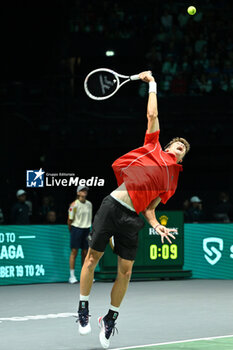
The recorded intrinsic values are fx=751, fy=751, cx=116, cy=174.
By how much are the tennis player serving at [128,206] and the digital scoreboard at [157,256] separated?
696 cm

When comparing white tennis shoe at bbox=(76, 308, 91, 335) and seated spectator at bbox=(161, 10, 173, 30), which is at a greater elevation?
seated spectator at bbox=(161, 10, 173, 30)

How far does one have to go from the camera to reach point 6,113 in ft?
65.9

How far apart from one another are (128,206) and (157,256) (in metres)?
7.50

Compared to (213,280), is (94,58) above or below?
above

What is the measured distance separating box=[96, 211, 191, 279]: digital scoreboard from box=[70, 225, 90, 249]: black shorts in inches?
20.6

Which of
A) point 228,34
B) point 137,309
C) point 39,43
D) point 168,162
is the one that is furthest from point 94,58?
point 168,162

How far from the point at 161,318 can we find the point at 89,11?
14.1 m

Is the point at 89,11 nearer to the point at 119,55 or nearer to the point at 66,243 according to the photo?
the point at 119,55

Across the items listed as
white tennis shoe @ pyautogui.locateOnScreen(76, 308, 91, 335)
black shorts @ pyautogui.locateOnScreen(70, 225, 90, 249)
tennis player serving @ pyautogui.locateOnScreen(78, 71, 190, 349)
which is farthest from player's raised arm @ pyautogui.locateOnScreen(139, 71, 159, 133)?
black shorts @ pyautogui.locateOnScreen(70, 225, 90, 249)

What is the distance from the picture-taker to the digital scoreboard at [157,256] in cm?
1434

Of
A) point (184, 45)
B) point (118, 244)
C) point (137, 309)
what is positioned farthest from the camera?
point (184, 45)

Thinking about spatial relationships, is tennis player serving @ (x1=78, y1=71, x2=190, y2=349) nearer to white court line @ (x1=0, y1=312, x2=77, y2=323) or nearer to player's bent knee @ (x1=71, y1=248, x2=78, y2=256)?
white court line @ (x1=0, y1=312, x2=77, y2=323)

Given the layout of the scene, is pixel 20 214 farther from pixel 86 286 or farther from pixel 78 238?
pixel 86 286

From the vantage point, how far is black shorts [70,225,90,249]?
45.8ft
